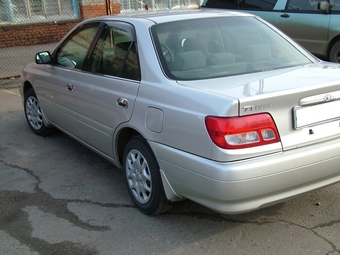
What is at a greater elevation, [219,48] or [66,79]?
[219,48]

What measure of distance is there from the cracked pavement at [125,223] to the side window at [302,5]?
5839mm

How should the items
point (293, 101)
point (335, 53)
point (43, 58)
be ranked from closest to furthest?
point (293, 101)
point (43, 58)
point (335, 53)

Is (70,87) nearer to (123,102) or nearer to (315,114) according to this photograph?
(123,102)

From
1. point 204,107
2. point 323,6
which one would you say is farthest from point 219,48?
point 323,6

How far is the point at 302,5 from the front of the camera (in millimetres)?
9211

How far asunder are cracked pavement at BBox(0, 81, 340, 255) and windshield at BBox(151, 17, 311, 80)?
46.8 inches

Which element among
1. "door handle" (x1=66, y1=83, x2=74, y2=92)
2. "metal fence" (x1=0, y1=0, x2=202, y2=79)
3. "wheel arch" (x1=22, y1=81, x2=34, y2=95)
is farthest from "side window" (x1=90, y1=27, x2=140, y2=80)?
"metal fence" (x1=0, y1=0, x2=202, y2=79)

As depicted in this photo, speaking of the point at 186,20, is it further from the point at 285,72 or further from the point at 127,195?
the point at 127,195

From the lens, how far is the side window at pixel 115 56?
3.95m

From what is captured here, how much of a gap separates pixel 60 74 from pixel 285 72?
2.58 metres

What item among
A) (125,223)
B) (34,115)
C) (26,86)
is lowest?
(125,223)

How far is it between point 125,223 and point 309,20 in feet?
22.3

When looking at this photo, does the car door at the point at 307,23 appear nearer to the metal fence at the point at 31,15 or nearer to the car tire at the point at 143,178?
the metal fence at the point at 31,15

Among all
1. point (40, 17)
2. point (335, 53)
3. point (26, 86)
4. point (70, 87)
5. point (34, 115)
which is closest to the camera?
point (70, 87)
